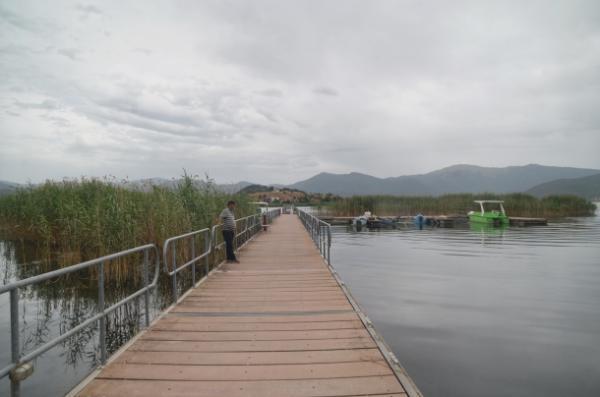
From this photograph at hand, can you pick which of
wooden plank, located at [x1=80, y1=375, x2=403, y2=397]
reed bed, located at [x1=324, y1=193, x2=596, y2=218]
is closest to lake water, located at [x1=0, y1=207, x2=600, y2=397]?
wooden plank, located at [x1=80, y1=375, x2=403, y2=397]

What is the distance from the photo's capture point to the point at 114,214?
9992 millimetres

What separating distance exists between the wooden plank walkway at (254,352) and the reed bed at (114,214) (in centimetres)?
405

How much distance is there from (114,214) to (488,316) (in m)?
8.84

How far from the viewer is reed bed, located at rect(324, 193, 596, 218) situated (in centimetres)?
3712

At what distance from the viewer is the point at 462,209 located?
1470 inches

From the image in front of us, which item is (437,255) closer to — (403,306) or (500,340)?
(403,306)

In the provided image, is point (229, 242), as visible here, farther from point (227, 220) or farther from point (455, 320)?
point (455, 320)

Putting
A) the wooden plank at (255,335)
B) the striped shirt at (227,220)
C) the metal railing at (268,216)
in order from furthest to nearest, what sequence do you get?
the metal railing at (268,216), the striped shirt at (227,220), the wooden plank at (255,335)

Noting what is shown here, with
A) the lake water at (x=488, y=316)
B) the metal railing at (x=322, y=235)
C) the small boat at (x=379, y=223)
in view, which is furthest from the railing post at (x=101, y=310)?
the small boat at (x=379, y=223)

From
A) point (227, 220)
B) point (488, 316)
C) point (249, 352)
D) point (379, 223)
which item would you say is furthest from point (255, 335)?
point (379, 223)

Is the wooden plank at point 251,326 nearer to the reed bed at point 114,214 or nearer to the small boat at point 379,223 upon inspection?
the reed bed at point 114,214

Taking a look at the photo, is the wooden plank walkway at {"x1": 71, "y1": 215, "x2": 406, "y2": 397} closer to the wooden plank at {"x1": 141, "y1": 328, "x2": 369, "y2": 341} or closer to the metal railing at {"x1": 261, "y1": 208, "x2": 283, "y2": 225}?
the wooden plank at {"x1": 141, "y1": 328, "x2": 369, "y2": 341}

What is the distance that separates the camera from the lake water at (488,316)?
548 centimetres

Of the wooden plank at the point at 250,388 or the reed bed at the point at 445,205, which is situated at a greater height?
the reed bed at the point at 445,205
